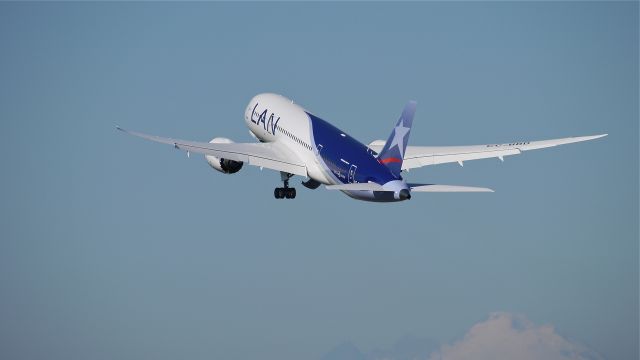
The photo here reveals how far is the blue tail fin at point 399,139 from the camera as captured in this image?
93.2 metres

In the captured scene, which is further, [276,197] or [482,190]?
[276,197]

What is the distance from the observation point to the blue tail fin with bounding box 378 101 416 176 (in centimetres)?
9319

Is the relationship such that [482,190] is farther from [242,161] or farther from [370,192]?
[242,161]

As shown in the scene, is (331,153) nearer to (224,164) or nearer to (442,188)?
(224,164)

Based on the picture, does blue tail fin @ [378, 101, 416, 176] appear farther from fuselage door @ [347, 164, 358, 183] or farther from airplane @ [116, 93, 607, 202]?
fuselage door @ [347, 164, 358, 183]

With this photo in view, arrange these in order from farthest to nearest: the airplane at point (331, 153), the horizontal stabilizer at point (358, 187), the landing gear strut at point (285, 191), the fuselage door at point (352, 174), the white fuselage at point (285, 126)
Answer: the landing gear strut at point (285, 191) → the white fuselage at point (285, 126) → the fuselage door at point (352, 174) → the airplane at point (331, 153) → the horizontal stabilizer at point (358, 187)

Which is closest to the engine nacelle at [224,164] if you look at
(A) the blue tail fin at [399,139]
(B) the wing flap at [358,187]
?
(A) the blue tail fin at [399,139]

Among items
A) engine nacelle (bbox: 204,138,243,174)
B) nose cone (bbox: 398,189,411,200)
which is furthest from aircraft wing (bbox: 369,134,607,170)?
engine nacelle (bbox: 204,138,243,174)

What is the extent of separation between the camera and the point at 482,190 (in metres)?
85.4

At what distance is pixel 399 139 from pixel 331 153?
6.01 meters

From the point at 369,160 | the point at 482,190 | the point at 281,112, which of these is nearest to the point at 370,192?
the point at 369,160

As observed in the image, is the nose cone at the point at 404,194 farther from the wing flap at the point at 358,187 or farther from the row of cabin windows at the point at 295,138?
the row of cabin windows at the point at 295,138

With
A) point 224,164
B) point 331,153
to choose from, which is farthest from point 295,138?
point 331,153

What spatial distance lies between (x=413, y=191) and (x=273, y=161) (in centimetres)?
1340
